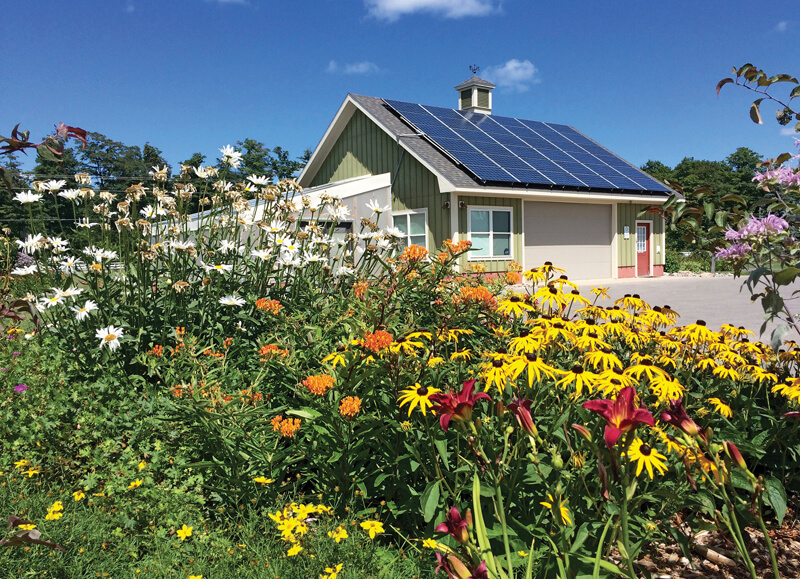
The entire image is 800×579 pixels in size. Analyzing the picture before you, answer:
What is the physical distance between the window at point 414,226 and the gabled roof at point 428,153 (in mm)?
1452

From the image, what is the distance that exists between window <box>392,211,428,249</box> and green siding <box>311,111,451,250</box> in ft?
0.59

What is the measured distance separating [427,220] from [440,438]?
12704 mm

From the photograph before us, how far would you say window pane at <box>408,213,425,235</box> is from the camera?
14594 mm

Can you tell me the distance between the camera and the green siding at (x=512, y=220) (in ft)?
45.1

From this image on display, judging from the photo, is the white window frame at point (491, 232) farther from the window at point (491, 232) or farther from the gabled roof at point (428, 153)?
the gabled roof at point (428, 153)

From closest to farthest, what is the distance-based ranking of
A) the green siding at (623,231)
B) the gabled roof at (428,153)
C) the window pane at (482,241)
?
the gabled roof at (428,153)
the window pane at (482,241)
the green siding at (623,231)

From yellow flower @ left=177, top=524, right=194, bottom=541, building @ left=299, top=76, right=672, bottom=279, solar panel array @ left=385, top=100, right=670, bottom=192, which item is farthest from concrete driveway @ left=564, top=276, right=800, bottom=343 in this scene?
yellow flower @ left=177, top=524, right=194, bottom=541

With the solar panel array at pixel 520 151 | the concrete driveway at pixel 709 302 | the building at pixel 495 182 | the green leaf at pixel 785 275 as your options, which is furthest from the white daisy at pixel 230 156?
the solar panel array at pixel 520 151

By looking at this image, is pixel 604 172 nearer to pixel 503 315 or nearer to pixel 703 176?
pixel 503 315

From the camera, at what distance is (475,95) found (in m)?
18.4

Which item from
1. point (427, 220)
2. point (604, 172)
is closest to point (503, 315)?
point (427, 220)

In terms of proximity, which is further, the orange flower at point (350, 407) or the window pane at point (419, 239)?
the window pane at point (419, 239)

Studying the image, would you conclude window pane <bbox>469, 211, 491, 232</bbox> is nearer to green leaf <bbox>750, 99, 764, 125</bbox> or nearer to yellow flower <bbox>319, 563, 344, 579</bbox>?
green leaf <bbox>750, 99, 764, 125</bbox>

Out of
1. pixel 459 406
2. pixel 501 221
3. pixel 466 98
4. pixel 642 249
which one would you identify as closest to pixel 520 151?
pixel 501 221
